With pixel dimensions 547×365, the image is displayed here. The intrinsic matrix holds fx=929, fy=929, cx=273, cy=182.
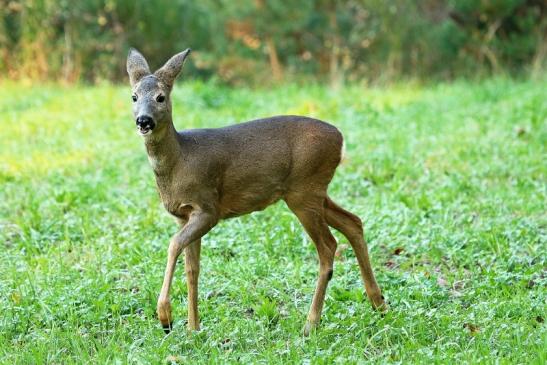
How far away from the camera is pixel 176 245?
454cm

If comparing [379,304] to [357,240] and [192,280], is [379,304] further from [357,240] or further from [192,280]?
[192,280]

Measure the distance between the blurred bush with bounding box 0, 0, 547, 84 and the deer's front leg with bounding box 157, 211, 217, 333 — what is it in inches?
378

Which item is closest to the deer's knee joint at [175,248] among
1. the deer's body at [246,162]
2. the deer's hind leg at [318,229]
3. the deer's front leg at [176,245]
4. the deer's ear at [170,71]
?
the deer's front leg at [176,245]

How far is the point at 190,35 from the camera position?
15648mm

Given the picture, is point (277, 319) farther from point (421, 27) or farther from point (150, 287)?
point (421, 27)

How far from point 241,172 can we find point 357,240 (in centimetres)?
76

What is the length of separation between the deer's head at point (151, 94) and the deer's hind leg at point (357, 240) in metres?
1.05

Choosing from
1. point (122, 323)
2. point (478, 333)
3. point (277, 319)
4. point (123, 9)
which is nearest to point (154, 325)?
point (122, 323)

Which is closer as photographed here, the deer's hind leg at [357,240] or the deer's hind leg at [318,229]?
the deer's hind leg at [318,229]

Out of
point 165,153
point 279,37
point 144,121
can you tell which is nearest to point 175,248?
point 165,153

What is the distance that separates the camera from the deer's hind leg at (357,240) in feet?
16.5

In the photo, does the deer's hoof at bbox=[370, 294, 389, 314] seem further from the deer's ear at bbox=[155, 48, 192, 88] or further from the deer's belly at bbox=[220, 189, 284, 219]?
the deer's ear at bbox=[155, 48, 192, 88]

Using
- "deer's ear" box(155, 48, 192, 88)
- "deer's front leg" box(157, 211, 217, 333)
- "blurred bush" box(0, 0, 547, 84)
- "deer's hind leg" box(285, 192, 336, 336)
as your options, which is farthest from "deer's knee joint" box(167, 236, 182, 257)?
"blurred bush" box(0, 0, 547, 84)

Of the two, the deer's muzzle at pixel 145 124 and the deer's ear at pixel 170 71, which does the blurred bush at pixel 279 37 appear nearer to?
the deer's ear at pixel 170 71
